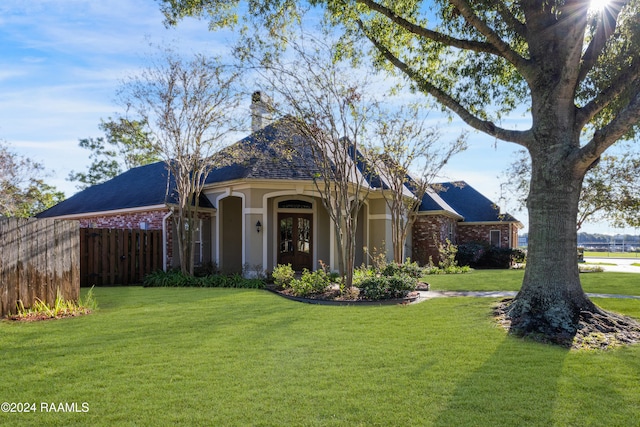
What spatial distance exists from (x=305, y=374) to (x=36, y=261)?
5719 mm

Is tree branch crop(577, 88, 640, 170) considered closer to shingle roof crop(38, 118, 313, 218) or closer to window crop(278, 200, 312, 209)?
shingle roof crop(38, 118, 313, 218)

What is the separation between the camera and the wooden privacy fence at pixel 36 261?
7.08 metres

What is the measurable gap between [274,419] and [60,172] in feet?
96.6

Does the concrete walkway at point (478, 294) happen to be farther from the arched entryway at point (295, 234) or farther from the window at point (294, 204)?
the window at point (294, 204)

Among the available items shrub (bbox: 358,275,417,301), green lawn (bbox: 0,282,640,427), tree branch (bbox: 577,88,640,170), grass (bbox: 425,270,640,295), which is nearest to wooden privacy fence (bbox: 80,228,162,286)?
green lawn (bbox: 0,282,640,427)

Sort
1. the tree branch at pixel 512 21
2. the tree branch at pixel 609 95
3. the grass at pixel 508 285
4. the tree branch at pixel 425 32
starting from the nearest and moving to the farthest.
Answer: the tree branch at pixel 609 95 → the tree branch at pixel 512 21 → the tree branch at pixel 425 32 → the grass at pixel 508 285

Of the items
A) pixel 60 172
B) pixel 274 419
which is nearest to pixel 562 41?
pixel 274 419

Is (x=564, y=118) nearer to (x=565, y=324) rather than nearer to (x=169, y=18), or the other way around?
(x=565, y=324)

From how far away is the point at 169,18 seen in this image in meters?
9.16

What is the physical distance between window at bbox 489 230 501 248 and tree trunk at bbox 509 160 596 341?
18.9 metres

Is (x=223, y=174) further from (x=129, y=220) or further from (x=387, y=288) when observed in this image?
(x=387, y=288)

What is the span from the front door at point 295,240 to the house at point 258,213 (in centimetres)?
4

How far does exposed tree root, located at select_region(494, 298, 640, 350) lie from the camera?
5.91m

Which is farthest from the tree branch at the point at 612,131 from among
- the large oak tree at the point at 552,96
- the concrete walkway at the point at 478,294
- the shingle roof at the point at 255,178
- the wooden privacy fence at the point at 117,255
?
the wooden privacy fence at the point at 117,255
